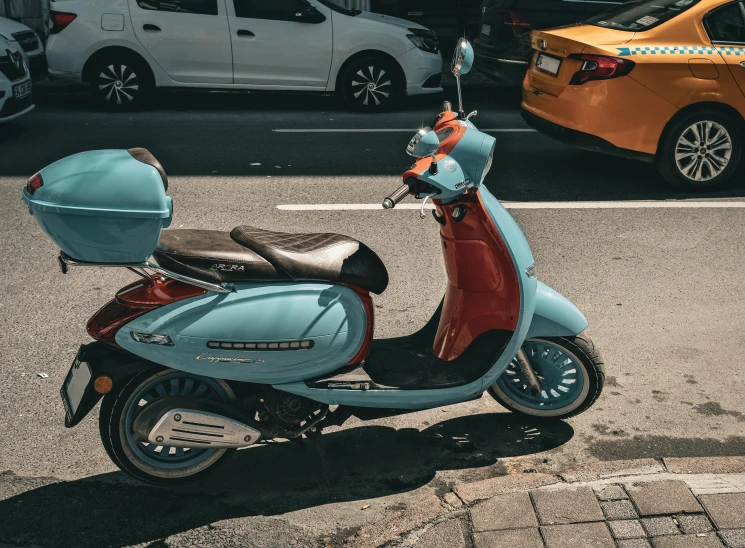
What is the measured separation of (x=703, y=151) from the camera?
8.19 metres

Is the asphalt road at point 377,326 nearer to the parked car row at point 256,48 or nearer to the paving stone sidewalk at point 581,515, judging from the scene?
the paving stone sidewalk at point 581,515

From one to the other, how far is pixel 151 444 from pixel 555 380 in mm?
1809

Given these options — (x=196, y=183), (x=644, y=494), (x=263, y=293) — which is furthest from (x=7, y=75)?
(x=644, y=494)

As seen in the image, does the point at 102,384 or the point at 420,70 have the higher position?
the point at 420,70

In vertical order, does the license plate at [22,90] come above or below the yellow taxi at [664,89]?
below

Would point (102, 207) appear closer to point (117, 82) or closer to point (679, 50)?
point (679, 50)

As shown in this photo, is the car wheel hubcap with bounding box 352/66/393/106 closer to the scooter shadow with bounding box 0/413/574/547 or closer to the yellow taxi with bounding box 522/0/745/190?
the yellow taxi with bounding box 522/0/745/190

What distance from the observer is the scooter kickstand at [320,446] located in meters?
4.02

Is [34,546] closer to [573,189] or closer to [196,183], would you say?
[196,183]

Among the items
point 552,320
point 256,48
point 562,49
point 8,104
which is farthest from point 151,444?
point 256,48

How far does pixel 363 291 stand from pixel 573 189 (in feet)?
15.6

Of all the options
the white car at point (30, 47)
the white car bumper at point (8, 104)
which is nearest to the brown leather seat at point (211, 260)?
the white car bumper at point (8, 104)

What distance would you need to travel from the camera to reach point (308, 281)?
381 cm

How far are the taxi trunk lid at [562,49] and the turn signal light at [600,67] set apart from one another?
0.17ft
